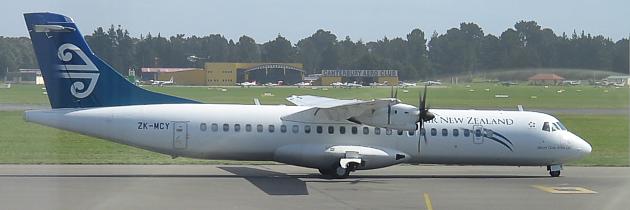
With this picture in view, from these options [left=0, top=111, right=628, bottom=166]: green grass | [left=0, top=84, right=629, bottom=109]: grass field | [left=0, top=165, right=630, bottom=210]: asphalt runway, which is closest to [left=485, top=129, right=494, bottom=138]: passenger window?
[left=0, top=165, right=630, bottom=210]: asphalt runway

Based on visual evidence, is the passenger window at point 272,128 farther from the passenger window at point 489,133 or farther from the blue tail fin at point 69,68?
the passenger window at point 489,133

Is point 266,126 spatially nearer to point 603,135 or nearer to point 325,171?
point 325,171

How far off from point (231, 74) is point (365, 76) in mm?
6660

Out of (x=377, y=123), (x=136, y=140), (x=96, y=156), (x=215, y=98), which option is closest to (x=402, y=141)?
(x=377, y=123)

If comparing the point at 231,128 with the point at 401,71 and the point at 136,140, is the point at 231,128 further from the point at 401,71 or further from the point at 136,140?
the point at 401,71

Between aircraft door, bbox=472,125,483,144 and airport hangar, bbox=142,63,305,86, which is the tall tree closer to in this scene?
airport hangar, bbox=142,63,305,86

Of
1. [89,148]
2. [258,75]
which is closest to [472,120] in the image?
[258,75]

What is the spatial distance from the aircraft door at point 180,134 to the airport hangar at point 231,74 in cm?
613

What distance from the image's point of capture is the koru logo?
22438mm

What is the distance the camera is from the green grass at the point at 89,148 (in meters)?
28.0

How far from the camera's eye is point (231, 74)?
30.2m

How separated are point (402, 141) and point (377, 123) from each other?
1.51 m

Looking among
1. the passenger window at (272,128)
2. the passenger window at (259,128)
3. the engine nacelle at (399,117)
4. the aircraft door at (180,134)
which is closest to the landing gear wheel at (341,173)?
the engine nacelle at (399,117)

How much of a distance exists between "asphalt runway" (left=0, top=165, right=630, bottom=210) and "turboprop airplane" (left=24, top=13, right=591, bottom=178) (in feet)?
2.06
